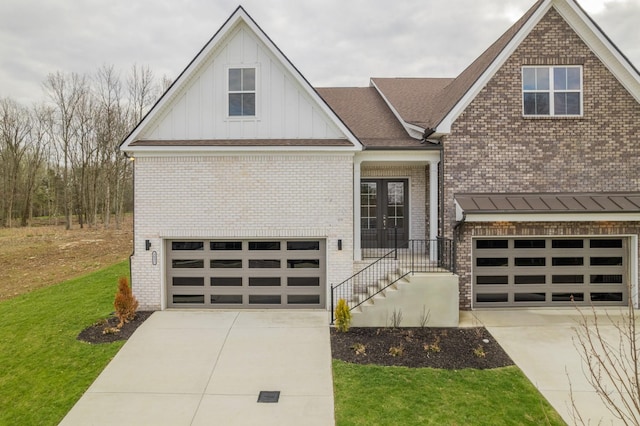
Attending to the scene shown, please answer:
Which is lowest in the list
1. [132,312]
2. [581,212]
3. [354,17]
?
[132,312]

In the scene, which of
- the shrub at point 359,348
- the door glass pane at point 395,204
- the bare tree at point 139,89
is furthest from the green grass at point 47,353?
the bare tree at point 139,89

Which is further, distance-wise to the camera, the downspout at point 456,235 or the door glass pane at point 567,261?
the door glass pane at point 567,261

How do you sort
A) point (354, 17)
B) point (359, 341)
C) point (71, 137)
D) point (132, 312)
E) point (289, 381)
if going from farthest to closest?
point (71, 137) → point (354, 17) → point (132, 312) → point (359, 341) → point (289, 381)

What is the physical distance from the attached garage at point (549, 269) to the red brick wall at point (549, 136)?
0.68m

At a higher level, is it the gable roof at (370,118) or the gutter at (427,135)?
the gable roof at (370,118)

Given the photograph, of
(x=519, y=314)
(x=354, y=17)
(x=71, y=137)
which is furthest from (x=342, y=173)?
(x=71, y=137)

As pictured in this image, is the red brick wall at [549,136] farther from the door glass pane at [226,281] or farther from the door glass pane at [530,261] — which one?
the door glass pane at [226,281]

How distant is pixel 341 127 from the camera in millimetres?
9438

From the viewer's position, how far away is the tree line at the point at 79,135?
103ft

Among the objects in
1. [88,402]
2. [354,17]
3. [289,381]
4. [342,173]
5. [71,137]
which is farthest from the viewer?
[71,137]

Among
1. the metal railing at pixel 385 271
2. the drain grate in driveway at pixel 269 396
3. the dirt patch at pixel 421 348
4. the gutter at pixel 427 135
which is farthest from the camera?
the gutter at pixel 427 135

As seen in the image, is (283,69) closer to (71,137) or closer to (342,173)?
(342,173)

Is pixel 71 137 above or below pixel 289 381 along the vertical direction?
above

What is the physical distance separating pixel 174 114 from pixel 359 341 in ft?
26.0
